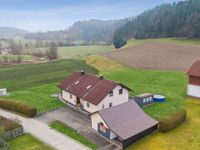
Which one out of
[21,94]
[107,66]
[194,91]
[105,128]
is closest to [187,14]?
[107,66]

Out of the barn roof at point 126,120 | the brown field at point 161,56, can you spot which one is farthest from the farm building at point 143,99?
the brown field at point 161,56

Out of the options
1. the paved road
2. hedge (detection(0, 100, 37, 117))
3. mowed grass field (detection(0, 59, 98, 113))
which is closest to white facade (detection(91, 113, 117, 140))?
the paved road

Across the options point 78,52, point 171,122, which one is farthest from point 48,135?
point 78,52

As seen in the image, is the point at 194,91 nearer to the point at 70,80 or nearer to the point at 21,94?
the point at 70,80

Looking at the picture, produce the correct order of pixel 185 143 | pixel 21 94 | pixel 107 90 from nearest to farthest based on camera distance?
pixel 185 143, pixel 107 90, pixel 21 94

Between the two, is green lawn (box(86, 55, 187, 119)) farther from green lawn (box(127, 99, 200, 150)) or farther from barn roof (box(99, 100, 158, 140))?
barn roof (box(99, 100, 158, 140))

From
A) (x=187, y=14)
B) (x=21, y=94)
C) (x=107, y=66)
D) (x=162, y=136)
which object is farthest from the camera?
(x=187, y=14)

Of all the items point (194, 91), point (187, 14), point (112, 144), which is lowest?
point (112, 144)
